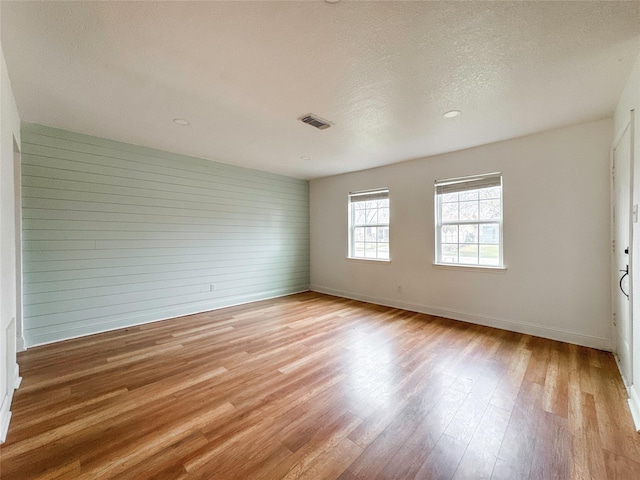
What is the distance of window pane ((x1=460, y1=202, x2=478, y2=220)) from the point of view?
13.0ft

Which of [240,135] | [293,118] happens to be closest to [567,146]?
[293,118]

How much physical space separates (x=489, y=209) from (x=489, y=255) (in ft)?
2.14

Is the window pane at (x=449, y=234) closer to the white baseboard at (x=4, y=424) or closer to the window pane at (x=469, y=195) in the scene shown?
the window pane at (x=469, y=195)

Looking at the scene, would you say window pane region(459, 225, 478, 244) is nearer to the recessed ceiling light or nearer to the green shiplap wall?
the recessed ceiling light

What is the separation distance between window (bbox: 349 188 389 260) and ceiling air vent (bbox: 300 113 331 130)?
2.15 metres

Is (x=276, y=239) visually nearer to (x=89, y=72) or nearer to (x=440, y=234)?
(x=440, y=234)

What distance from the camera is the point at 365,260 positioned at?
5258 mm

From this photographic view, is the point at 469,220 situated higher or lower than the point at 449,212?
lower

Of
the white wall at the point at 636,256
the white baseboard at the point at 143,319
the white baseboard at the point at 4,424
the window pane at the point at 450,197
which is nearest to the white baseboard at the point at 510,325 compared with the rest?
the white wall at the point at 636,256

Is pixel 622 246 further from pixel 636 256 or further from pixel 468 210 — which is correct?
pixel 468 210

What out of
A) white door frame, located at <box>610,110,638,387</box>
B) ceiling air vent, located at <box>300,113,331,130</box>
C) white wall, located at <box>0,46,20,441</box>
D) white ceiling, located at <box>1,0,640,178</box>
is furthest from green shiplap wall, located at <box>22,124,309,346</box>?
white door frame, located at <box>610,110,638,387</box>

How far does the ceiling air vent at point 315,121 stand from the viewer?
9.59 ft

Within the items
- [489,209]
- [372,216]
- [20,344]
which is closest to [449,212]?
[489,209]

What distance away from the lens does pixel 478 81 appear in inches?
88.2
